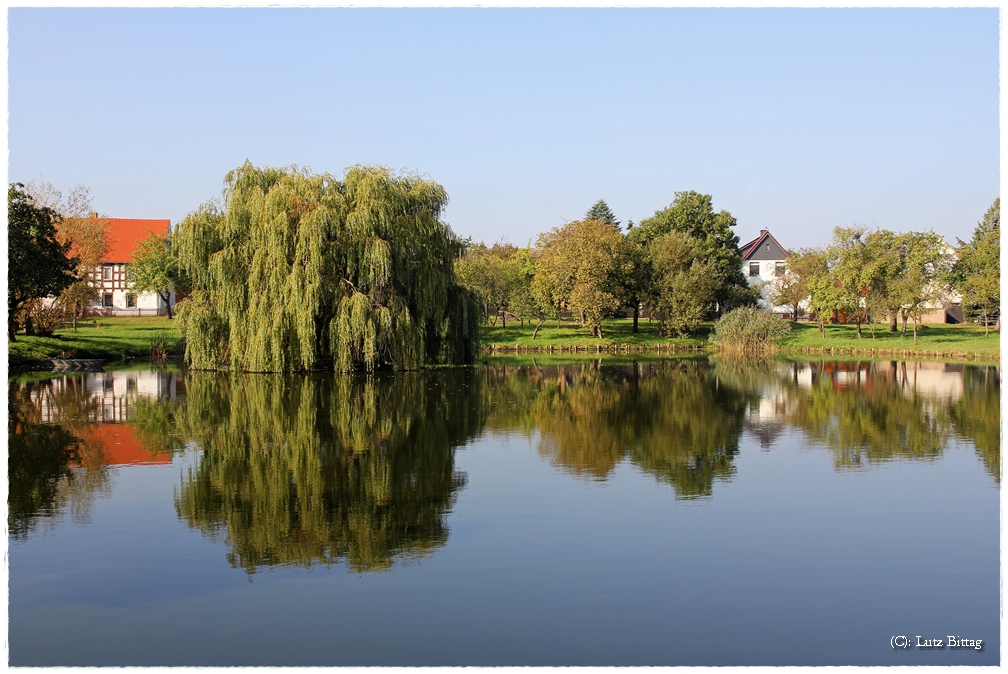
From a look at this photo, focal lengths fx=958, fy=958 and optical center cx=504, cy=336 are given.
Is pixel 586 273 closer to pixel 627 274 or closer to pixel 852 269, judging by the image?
pixel 627 274

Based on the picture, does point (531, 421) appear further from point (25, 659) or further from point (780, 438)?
point (25, 659)

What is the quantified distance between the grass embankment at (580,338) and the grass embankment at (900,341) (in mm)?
5762

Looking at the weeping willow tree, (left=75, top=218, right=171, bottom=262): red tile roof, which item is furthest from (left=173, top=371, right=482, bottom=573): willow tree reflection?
(left=75, top=218, right=171, bottom=262): red tile roof

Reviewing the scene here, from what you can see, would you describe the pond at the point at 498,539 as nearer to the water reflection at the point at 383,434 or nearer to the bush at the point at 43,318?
the water reflection at the point at 383,434

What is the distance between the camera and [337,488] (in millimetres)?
11922

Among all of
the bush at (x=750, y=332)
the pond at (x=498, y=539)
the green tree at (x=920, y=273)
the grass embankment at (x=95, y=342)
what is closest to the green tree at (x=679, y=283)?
the bush at (x=750, y=332)

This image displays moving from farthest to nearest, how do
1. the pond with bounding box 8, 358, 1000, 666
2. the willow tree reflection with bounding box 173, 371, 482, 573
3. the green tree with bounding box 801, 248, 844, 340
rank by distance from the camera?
the green tree with bounding box 801, 248, 844, 340 → the willow tree reflection with bounding box 173, 371, 482, 573 → the pond with bounding box 8, 358, 1000, 666

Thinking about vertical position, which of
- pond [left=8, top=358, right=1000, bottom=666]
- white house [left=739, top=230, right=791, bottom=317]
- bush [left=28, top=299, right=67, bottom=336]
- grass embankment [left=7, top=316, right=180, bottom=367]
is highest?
white house [left=739, top=230, right=791, bottom=317]

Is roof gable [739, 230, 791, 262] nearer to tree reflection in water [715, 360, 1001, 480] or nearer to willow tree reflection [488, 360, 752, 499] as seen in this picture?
tree reflection in water [715, 360, 1001, 480]

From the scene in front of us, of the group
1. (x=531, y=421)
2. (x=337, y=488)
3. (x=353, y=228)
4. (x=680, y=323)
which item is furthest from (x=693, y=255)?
(x=337, y=488)

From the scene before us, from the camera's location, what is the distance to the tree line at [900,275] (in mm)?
49000

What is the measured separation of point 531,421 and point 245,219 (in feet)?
46.9

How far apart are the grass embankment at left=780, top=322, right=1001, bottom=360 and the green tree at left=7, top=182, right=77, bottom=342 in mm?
35083

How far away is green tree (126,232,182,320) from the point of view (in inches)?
2117
